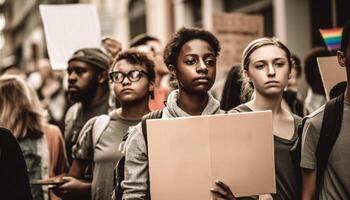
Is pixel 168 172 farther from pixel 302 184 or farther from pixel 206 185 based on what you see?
pixel 302 184

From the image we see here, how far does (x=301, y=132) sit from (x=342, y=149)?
0.29m

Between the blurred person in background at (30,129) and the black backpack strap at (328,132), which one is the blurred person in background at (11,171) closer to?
the black backpack strap at (328,132)

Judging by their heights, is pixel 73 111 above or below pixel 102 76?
below

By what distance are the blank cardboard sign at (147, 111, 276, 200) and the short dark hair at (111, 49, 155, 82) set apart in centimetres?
124

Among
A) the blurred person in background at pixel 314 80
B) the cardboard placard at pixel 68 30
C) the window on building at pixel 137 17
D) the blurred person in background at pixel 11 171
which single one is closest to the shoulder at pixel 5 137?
the blurred person in background at pixel 11 171

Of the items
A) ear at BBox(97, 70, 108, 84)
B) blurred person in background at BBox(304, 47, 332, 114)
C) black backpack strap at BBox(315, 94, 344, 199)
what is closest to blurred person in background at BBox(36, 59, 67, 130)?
ear at BBox(97, 70, 108, 84)

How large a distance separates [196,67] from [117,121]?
116cm

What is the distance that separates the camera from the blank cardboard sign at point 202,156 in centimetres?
359

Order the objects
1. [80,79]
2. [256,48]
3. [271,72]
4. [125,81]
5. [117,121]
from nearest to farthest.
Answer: [271,72] → [256,48] → [125,81] → [117,121] → [80,79]

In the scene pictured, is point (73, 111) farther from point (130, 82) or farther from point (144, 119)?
point (144, 119)

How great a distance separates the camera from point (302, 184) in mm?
3758

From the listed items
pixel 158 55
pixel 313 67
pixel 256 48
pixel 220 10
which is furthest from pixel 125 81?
pixel 220 10

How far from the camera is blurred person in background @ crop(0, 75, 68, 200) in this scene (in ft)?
18.2

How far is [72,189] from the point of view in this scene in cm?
486
